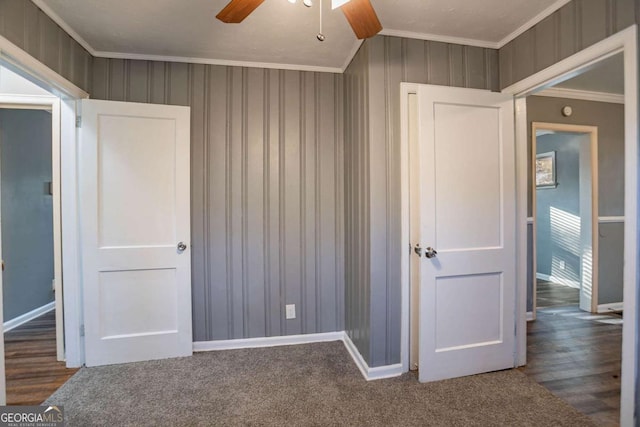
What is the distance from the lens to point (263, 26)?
194cm

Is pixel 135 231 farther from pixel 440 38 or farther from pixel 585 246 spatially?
pixel 585 246

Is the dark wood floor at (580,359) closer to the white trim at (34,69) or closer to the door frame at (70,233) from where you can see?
the door frame at (70,233)

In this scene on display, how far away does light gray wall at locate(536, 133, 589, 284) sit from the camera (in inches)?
168

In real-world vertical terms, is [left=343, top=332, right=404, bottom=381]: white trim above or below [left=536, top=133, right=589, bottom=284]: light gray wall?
below

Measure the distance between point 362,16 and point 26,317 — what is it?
428 centimetres

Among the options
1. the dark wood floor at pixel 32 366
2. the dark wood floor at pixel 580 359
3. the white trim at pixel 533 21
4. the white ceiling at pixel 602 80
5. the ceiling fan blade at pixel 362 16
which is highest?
the white ceiling at pixel 602 80

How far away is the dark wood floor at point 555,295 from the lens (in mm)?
3594

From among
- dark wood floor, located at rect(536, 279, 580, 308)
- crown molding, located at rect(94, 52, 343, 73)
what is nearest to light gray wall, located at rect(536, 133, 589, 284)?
dark wood floor, located at rect(536, 279, 580, 308)

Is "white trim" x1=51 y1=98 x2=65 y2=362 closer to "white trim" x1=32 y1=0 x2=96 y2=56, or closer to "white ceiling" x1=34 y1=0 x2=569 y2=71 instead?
"white trim" x1=32 y1=0 x2=96 y2=56

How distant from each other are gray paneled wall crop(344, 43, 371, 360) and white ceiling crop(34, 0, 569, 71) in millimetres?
285

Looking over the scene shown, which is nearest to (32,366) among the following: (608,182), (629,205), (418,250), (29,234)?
(29,234)

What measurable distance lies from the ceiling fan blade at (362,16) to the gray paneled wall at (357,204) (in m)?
0.61

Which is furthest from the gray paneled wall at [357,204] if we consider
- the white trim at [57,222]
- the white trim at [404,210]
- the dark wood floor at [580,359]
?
the white trim at [57,222]

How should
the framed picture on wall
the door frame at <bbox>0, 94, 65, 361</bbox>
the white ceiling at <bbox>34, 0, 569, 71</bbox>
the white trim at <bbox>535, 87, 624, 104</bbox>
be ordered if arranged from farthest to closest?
1. the framed picture on wall
2. the white trim at <bbox>535, 87, 624, 104</bbox>
3. the door frame at <bbox>0, 94, 65, 361</bbox>
4. the white ceiling at <bbox>34, 0, 569, 71</bbox>
